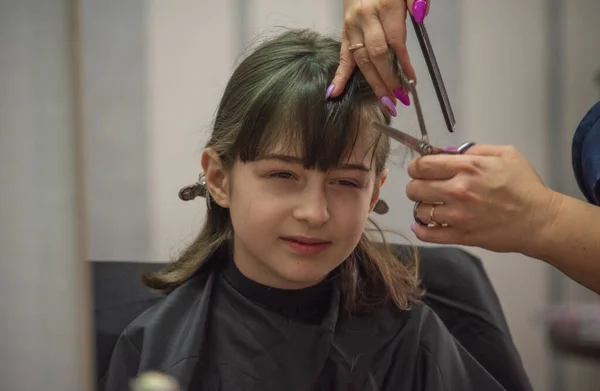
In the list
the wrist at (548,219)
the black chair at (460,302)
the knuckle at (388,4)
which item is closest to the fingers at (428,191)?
the wrist at (548,219)

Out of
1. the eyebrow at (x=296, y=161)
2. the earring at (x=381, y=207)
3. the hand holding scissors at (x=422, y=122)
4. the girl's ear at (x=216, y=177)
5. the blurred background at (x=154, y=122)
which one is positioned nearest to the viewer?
the blurred background at (x=154, y=122)

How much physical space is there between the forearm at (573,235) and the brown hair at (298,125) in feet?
0.87

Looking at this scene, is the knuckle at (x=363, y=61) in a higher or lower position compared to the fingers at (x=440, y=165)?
higher

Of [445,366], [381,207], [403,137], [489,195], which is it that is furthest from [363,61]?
[445,366]

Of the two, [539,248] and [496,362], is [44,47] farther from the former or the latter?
[496,362]

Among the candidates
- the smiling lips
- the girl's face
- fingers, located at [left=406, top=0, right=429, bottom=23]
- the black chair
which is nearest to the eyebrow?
the girl's face

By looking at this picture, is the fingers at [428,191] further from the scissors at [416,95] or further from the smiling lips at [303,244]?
the smiling lips at [303,244]

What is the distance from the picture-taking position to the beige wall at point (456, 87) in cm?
100

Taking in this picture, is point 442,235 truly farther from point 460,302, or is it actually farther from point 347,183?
point 460,302

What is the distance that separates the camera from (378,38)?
768 millimetres

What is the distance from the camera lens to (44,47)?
2.04 feet

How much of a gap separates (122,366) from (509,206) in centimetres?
57

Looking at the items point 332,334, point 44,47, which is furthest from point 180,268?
Result: point 44,47

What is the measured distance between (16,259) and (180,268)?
14.8 inches
